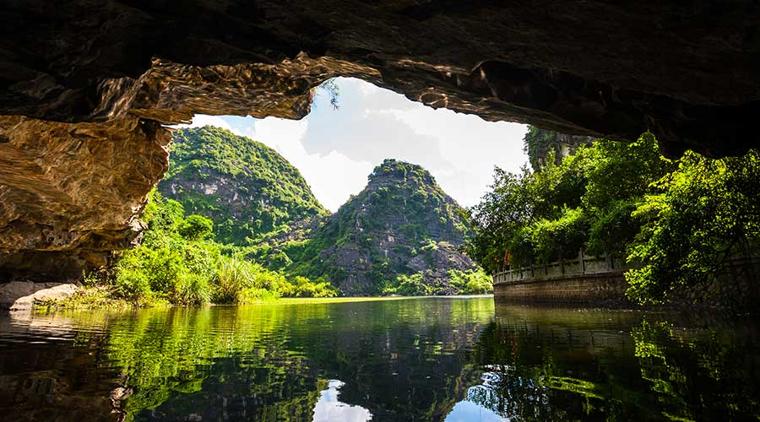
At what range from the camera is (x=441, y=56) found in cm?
577

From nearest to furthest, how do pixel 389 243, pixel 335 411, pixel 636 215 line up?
pixel 335 411 → pixel 636 215 → pixel 389 243

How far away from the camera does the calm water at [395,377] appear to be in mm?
4324

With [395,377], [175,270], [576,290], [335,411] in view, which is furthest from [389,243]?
[335,411]

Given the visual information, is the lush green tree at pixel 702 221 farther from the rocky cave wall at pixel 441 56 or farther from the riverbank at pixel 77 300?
the riverbank at pixel 77 300

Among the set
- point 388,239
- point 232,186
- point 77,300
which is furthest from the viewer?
point 388,239

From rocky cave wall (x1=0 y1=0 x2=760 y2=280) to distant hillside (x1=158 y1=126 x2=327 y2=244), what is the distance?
107 m

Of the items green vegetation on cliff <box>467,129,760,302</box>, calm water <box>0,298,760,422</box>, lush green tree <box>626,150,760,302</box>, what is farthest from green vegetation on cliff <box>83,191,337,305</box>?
lush green tree <box>626,150,760,302</box>

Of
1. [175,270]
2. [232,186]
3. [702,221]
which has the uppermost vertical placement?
[232,186]

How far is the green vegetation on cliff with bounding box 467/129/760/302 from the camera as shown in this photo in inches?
402

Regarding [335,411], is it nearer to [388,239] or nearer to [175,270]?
[175,270]

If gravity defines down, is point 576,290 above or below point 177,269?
below

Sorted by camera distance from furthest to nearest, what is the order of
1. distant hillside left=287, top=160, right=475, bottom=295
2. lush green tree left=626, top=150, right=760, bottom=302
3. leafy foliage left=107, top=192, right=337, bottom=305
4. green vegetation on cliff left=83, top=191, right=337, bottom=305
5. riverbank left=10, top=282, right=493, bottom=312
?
1. distant hillside left=287, top=160, right=475, bottom=295
2. leafy foliage left=107, top=192, right=337, bottom=305
3. green vegetation on cliff left=83, top=191, right=337, bottom=305
4. riverbank left=10, top=282, right=493, bottom=312
5. lush green tree left=626, top=150, right=760, bottom=302

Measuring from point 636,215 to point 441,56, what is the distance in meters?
14.0

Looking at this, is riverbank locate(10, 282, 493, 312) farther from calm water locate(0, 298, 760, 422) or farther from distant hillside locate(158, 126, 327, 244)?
distant hillside locate(158, 126, 327, 244)
